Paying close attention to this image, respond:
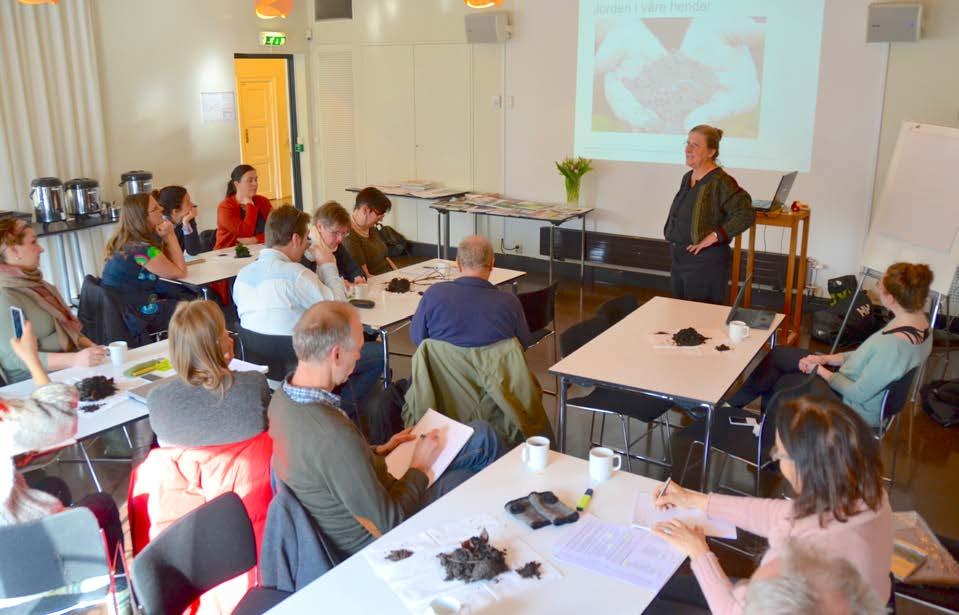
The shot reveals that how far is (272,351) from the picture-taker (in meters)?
4.06

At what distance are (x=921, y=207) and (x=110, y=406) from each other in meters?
5.04

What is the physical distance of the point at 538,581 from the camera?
207 centimetres

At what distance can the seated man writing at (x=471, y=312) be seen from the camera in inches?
142

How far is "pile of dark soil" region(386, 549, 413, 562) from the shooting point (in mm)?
2143

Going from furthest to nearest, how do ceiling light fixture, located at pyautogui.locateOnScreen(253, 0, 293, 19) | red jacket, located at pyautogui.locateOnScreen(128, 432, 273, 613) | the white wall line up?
the white wall
ceiling light fixture, located at pyautogui.locateOnScreen(253, 0, 293, 19)
red jacket, located at pyautogui.locateOnScreen(128, 432, 273, 613)

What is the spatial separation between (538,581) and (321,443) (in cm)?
70

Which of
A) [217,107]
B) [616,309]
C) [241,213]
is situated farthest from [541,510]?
[217,107]

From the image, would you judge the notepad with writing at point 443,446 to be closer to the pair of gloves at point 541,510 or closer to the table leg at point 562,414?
the pair of gloves at point 541,510

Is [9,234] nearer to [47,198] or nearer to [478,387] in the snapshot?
[478,387]

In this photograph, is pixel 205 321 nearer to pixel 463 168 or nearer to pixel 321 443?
pixel 321 443

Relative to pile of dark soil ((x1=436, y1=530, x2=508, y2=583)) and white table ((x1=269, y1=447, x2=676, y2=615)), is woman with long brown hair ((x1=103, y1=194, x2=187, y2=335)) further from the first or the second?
pile of dark soil ((x1=436, y1=530, x2=508, y2=583))

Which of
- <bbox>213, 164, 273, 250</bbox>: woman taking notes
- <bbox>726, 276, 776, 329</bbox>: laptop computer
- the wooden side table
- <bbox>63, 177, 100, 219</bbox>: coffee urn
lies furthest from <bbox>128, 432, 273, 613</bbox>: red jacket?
<bbox>63, 177, 100, 219</bbox>: coffee urn

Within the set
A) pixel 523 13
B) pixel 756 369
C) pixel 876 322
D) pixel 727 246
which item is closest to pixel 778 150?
pixel 876 322

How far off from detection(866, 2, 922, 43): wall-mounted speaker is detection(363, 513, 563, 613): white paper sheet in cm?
Answer: 555
